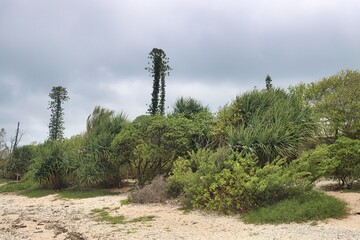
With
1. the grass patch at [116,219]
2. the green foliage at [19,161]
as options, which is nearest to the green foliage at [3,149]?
the green foliage at [19,161]

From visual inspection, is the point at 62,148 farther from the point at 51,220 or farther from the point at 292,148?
the point at 292,148

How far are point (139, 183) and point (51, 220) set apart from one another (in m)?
5.29

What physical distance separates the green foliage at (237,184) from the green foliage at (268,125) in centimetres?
68

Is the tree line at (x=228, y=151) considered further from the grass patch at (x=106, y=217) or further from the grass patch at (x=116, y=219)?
the grass patch at (x=106, y=217)

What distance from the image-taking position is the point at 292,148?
11062 millimetres

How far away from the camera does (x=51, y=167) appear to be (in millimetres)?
17250

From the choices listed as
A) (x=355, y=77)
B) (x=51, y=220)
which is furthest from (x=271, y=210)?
(x=355, y=77)

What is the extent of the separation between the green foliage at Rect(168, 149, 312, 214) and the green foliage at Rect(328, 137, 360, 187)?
233cm

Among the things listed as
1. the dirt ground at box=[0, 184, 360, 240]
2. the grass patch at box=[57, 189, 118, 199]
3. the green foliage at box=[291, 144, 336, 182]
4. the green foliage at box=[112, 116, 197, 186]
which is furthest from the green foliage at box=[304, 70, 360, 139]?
the grass patch at box=[57, 189, 118, 199]

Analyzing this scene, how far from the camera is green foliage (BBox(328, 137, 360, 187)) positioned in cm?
1168

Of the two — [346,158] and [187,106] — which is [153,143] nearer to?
[187,106]

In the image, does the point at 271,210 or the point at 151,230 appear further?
the point at 271,210

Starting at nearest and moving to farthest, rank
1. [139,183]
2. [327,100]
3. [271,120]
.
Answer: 1. [271,120]
2. [139,183]
3. [327,100]

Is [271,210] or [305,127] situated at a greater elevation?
[305,127]
